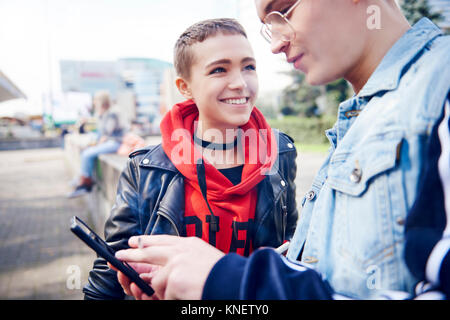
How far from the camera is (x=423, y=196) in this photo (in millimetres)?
572

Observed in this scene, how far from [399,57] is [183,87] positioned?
930mm

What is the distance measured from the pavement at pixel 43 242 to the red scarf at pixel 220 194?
0.49 meters

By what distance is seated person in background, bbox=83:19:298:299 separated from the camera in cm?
119

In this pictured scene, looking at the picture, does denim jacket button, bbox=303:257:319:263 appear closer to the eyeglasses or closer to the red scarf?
the red scarf

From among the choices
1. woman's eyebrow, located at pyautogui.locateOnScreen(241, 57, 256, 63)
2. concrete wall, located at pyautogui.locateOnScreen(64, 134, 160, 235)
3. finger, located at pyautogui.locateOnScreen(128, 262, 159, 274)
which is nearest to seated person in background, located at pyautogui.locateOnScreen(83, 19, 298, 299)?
woman's eyebrow, located at pyautogui.locateOnScreen(241, 57, 256, 63)

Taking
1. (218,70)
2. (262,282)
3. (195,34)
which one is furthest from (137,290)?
(195,34)

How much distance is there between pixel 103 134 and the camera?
5152 millimetres

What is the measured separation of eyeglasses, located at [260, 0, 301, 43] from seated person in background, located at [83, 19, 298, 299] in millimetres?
325

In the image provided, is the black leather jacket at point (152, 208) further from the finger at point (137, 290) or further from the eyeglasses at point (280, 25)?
the eyeglasses at point (280, 25)

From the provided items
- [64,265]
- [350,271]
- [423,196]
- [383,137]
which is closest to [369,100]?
[383,137]

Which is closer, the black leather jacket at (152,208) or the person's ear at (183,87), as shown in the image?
the black leather jacket at (152,208)

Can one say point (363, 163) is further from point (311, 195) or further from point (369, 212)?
point (311, 195)

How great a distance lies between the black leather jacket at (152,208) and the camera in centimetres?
122

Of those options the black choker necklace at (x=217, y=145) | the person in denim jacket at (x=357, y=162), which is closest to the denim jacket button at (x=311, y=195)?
the person in denim jacket at (x=357, y=162)
